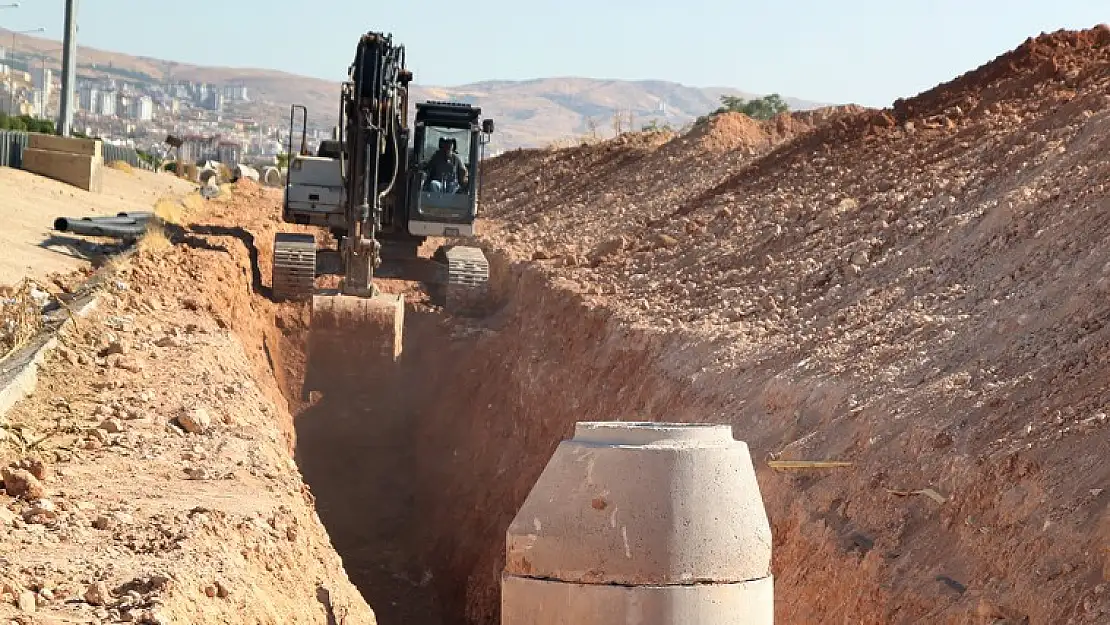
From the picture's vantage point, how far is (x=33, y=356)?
11539mm

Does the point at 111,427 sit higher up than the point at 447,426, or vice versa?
the point at 111,427

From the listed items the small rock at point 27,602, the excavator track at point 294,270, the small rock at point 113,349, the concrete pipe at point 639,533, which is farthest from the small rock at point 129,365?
the excavator track at point 294,270

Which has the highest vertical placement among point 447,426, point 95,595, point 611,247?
point 611,247

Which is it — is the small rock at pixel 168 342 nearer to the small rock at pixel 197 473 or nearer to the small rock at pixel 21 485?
the small rock at pixel 197 473

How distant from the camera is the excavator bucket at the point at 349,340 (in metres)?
18.8

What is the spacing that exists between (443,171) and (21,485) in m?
13.2

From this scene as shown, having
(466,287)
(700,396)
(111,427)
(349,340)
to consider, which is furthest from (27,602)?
(466,287)

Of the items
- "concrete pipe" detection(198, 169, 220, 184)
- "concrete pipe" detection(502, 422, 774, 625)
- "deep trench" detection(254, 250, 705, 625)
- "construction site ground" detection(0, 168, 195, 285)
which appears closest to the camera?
"concrete pipe" detection(502, 422, 774, 625)

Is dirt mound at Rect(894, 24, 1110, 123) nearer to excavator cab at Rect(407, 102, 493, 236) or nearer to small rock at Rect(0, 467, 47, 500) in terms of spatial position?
excavator cab at Rect(407, 102, 493, 236)

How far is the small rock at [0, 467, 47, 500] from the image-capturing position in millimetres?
8172

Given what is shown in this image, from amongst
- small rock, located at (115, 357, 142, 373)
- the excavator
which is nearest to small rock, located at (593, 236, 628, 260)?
the excavator

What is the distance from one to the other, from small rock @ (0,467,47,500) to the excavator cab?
13.0 metres

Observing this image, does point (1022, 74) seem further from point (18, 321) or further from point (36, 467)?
point (36, 467)

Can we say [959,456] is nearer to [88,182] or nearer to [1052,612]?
[1052,612]
